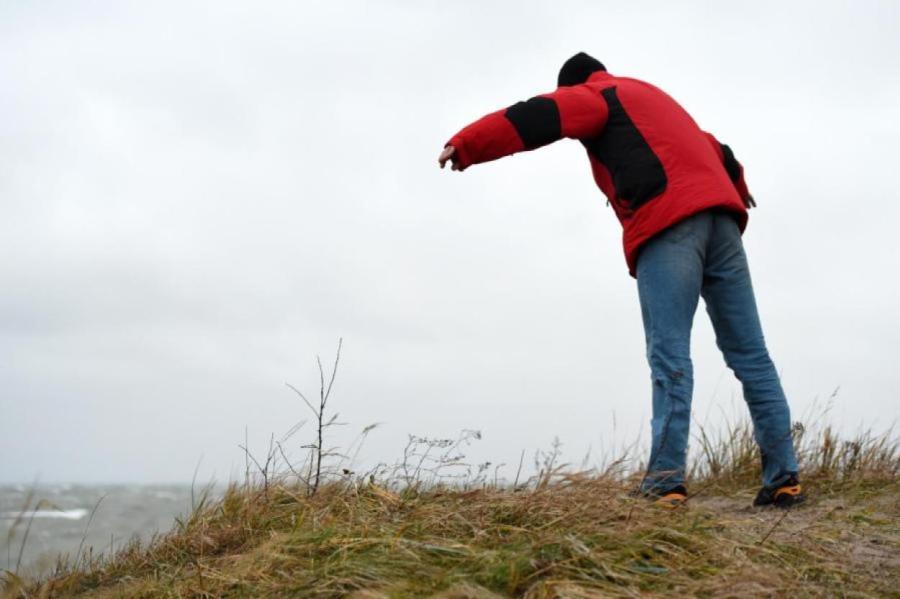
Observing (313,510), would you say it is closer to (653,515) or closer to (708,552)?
(653,515)

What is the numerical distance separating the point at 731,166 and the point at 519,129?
48.1 inches

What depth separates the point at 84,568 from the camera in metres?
3.50

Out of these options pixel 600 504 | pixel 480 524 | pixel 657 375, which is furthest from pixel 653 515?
pixel 657 375

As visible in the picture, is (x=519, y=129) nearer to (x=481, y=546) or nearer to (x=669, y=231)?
(x=669, y=231)

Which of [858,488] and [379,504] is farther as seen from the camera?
[858,488]

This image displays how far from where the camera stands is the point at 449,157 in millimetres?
3525

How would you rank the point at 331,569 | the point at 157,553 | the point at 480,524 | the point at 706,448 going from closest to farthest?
the point at 331,569
the point at 480,524
the point at 157,553
the point at 706,448

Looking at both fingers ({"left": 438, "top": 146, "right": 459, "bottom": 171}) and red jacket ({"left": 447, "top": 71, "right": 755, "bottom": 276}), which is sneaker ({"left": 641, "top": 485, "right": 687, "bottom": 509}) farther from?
fingers ({"left": 438, "top": 146, "right": 459, "bottom": 171})

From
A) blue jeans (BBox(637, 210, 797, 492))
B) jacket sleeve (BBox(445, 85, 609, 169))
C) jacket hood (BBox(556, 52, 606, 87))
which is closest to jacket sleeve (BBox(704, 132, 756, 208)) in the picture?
blue jeans (BBox(637, 210, 797, 492))

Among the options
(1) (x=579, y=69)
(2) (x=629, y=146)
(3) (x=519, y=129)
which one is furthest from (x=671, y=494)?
(1) (x=579, y=69)

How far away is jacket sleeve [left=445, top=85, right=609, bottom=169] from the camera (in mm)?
3496

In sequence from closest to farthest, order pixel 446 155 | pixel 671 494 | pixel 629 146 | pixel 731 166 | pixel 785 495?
1. pixel 671 494
2. pixel 446 155
3. pixel 629 146
4. pixel 785 495
5. pixel 731 166

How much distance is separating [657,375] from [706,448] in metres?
1.90

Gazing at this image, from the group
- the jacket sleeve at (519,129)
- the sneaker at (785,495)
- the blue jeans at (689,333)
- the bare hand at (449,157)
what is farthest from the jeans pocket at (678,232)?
the sneaker at (785,495)
